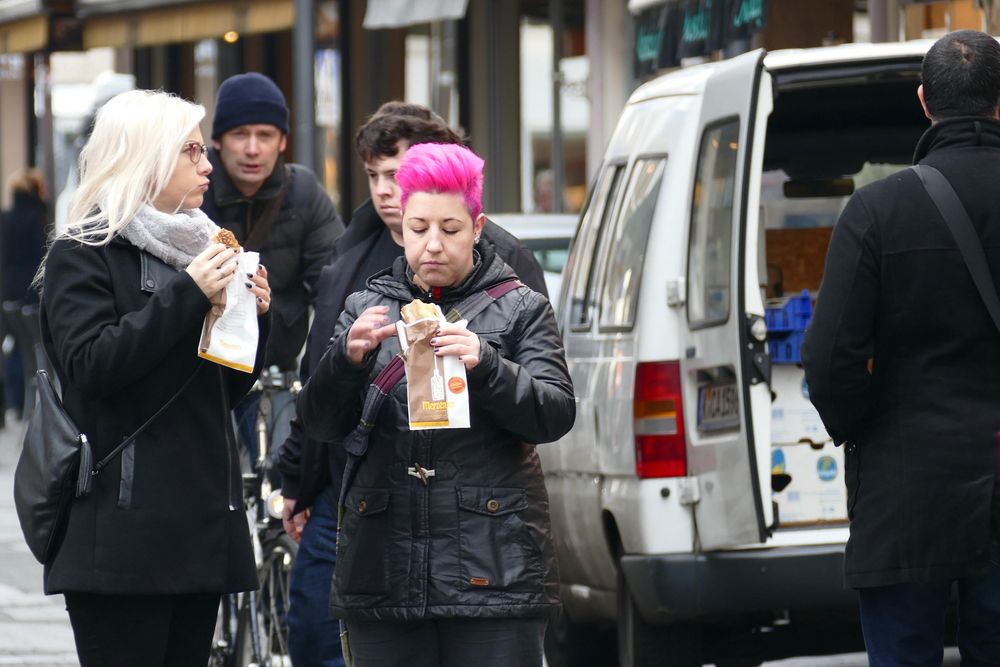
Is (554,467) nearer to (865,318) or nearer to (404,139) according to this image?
(404,139)

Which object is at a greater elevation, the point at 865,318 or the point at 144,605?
the point at 865,318

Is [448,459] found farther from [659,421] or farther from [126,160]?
[659,421]

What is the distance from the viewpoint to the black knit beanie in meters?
6.68

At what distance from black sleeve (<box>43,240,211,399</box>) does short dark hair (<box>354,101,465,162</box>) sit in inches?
40.7

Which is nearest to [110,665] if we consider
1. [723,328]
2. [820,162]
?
[723,328]

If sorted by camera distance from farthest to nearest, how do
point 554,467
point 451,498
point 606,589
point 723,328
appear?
1. point 554,467
2. point 606,589
3. point 723,328
4. point 451,498

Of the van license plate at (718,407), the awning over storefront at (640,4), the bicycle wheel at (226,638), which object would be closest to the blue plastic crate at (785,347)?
the van license plate at (718,407)

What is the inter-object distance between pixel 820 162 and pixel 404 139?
281 centimetres

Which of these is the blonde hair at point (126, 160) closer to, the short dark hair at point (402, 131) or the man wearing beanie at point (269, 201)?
the short dark hair at point (402, 131)

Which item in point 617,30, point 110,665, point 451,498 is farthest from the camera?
point 617,30

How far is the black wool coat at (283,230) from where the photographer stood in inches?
264

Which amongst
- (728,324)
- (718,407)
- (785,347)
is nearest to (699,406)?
(718,407)

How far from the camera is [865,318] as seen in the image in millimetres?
4508

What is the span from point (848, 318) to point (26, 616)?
6018 mm
